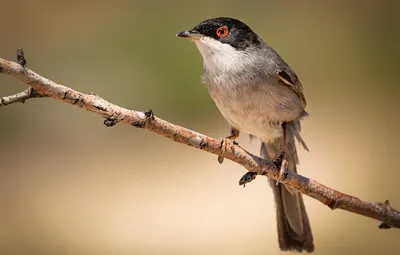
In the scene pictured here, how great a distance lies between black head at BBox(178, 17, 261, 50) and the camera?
388cm

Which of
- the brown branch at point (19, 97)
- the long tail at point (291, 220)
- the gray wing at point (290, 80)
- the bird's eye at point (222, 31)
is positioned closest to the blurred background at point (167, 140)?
the long tail at point (291, 220)

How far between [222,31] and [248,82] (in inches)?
13.9

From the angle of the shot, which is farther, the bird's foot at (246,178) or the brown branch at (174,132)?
the bird's foot at (246,178)

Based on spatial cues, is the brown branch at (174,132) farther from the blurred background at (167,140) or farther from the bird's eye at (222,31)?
the blurred background at (167,140)

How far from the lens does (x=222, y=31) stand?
3.95m

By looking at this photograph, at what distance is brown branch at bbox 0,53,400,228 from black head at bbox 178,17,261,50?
0.73 metres

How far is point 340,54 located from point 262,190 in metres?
3.27

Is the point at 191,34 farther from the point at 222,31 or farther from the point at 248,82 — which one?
the point at 248,82

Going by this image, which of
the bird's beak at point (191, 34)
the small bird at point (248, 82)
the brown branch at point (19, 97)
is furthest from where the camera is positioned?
the small bird at point (248, 82)

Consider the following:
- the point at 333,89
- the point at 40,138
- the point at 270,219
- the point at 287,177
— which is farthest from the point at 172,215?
the point at 333,89

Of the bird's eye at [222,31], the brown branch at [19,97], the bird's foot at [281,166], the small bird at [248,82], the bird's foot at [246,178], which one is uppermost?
the bird's eye at [222,31]

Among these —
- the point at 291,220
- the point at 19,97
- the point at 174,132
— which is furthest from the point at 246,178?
the point at 19,97

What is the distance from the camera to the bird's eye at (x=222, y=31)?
3.94 m

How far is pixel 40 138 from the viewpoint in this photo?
7.96 m
